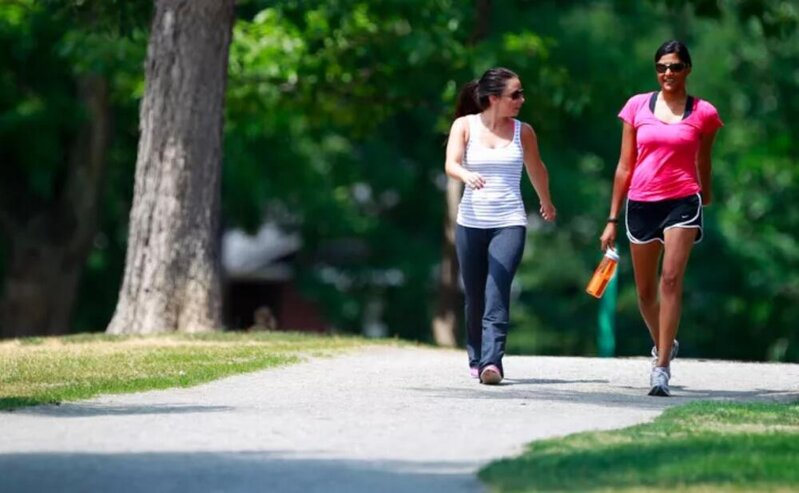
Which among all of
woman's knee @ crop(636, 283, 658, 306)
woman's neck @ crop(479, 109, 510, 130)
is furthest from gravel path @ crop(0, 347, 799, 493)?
woman's neck @ crop(479, 109, 510, 130)

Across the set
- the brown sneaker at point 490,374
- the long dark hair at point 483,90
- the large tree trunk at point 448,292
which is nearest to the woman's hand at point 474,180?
the long dark hair at point 483,90

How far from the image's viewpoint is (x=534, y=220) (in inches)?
2056

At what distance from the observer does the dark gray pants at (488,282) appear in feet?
43.8

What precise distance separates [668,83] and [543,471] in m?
4.69

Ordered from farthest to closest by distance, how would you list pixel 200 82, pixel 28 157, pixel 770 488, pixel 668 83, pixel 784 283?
pixel 784 283, pixel 28 157, pixel 200 82, pixel 668 83, pixel 770 488

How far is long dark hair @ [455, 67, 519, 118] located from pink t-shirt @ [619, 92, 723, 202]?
90 cm

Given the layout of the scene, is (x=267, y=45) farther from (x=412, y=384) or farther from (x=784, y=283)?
(x=784, y=283)

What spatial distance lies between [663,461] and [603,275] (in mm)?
4431

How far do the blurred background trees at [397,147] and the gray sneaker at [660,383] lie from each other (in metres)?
7.39

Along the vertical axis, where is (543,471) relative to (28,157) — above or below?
below

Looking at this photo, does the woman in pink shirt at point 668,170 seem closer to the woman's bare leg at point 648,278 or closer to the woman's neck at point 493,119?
the woman's bare leg at point 648,278

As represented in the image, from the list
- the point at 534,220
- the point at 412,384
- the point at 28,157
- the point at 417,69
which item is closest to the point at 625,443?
the point at 412,384

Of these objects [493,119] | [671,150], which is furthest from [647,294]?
[493,119]

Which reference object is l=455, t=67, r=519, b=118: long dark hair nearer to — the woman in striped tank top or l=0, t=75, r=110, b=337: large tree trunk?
the woman in striped tank top
